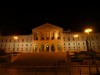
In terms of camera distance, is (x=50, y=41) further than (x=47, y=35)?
No

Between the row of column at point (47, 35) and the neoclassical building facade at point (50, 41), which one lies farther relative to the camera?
the row of column at point (47, 35)

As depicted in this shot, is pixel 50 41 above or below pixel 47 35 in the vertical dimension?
below

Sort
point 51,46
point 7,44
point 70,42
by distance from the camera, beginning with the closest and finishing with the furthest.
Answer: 1. point 51,46
2. point 70,42
3. point 7,44

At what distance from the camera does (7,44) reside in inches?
2904

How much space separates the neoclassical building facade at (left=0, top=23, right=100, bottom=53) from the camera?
63938mm

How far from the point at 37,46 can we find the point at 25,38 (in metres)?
11.4

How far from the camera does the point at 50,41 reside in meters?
64.0

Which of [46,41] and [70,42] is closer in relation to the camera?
[46,41]

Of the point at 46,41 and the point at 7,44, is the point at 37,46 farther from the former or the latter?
the point at 7,44

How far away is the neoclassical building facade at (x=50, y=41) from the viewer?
63938 mm

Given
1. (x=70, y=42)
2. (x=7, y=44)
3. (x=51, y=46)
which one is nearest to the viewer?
(x=51, y=46)

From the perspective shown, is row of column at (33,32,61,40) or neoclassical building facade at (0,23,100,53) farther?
row of column at (33,32,61,40)

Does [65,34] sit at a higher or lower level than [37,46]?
higher

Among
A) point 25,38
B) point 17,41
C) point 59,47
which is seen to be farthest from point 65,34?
point 17,41
